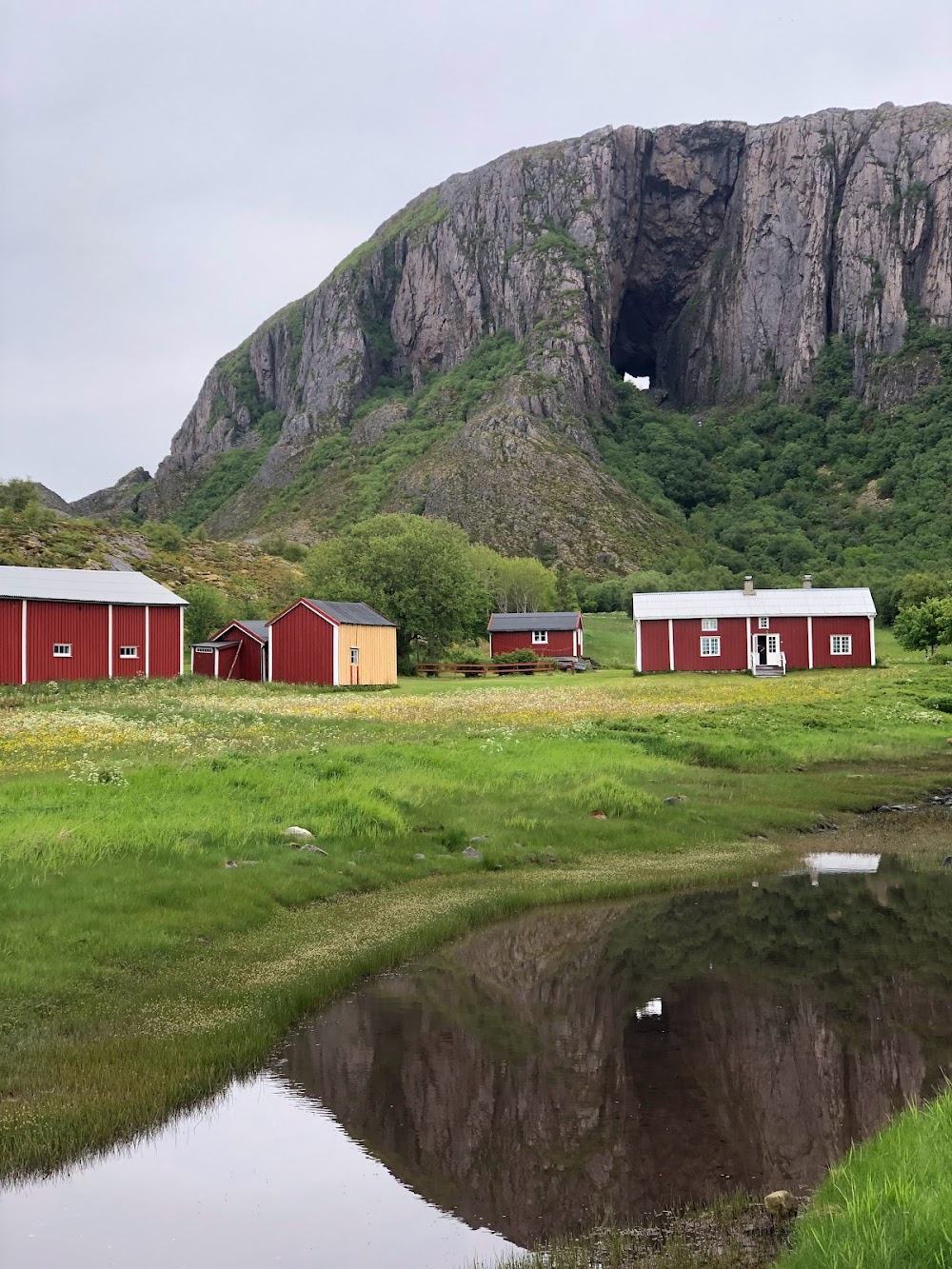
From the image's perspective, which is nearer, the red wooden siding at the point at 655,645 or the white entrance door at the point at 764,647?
the white entrance door at the point at 764,647

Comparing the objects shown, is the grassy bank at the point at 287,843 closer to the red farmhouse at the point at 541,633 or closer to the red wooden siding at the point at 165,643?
the red wooden siding at the point at 165,643

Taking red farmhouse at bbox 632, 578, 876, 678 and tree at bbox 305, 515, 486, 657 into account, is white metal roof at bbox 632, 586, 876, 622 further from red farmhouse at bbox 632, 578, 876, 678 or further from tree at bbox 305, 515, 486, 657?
tree at bbox 305, 515, 486, 657

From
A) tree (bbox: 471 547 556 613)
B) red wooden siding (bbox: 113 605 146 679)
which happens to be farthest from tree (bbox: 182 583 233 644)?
tree (bbox: 471 547 556 613)

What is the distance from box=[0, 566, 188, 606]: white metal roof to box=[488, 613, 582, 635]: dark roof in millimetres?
35968

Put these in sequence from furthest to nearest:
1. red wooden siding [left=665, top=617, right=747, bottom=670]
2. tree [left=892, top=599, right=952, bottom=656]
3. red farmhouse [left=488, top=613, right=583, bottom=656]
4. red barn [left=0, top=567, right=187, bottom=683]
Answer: red farmhouse [left=488, top=613, right=583, bottom=656] → red wooden siding [left=665, top=617, right=747, bottom=670] → tree [left=892, top=599, right=952, bottom=656] → red barn [left=0, top=567, right=187, bottom=683]

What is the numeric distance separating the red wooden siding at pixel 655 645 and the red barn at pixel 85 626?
28832 mm

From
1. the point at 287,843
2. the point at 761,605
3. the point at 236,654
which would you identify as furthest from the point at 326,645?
the point at 287,843

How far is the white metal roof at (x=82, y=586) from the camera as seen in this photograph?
49281 mm

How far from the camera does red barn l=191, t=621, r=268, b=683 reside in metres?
62.7

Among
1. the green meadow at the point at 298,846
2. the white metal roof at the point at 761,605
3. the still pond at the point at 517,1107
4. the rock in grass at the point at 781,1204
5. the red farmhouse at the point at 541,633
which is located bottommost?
the still pond at the point at 517,1107

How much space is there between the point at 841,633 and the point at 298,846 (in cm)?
5763

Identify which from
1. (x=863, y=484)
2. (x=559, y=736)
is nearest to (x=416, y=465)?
(x=863, y=484)

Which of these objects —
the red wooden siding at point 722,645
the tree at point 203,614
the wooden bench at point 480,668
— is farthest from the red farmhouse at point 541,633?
the tree at point 203,614

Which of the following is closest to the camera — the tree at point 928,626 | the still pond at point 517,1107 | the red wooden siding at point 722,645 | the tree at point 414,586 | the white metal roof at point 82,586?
the still pond at point 517,1107
